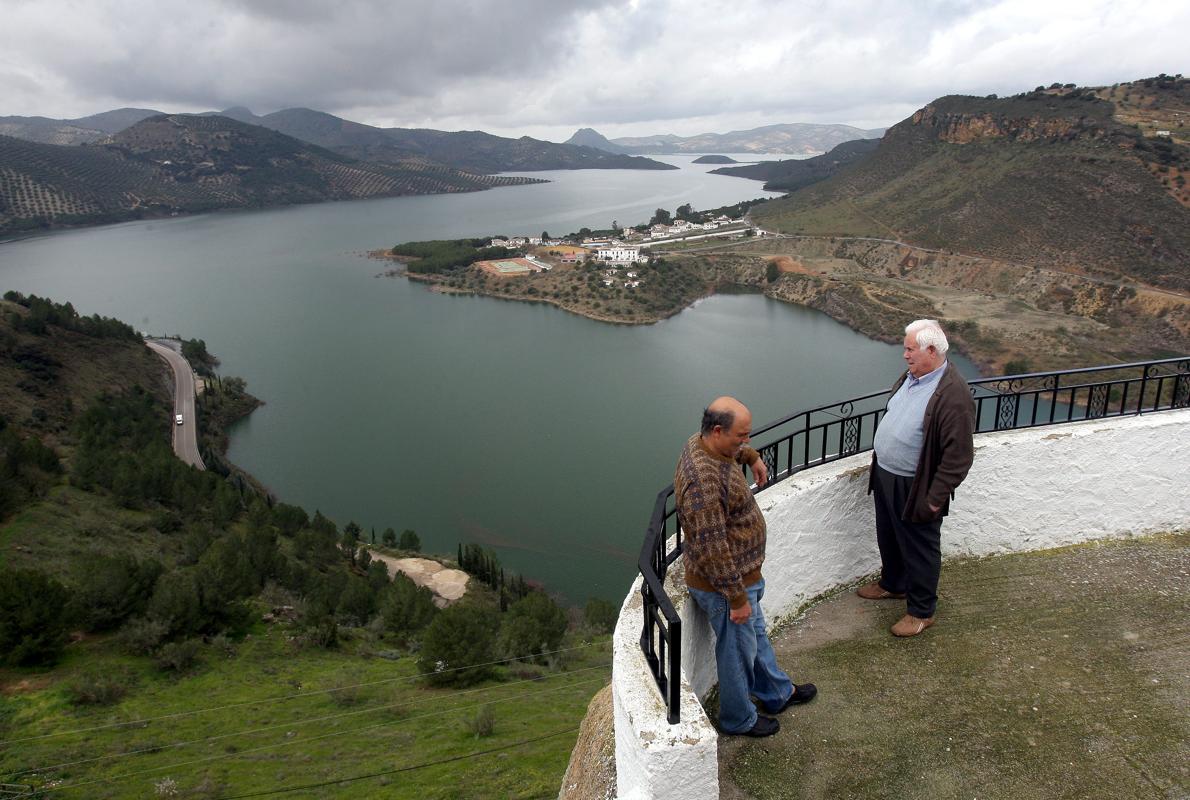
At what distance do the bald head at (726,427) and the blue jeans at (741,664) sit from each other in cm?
51

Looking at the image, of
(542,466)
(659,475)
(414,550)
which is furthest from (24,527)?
(659,475)

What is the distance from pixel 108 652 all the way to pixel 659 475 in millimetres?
17177

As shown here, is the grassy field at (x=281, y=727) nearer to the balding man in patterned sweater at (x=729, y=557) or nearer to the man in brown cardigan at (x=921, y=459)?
the man in brown cardigan at (x=921, y=459)

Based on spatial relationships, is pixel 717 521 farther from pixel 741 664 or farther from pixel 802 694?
pixel 802 694

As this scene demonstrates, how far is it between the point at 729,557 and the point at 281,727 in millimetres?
10094

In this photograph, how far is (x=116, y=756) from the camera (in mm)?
8961

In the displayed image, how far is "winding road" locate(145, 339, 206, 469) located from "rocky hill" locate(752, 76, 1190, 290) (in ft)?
165

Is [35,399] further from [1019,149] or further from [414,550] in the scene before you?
[1019,149]

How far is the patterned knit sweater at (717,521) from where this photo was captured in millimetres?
2205

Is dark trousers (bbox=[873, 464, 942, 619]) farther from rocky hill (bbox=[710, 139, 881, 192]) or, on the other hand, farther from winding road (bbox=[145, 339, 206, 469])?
rocky hill (bbox=[710, 139, 881, 192])

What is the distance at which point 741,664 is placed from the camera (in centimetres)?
238

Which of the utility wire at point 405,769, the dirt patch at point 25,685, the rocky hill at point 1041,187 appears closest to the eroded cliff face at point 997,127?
the rocky hill at point 1041,187

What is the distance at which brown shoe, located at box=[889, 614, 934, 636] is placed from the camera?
2980 mm

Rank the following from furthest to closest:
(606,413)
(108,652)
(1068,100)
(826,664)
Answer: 1. (1068,100)
2. (606,413)
3. (108,652)
4. (826,664)
